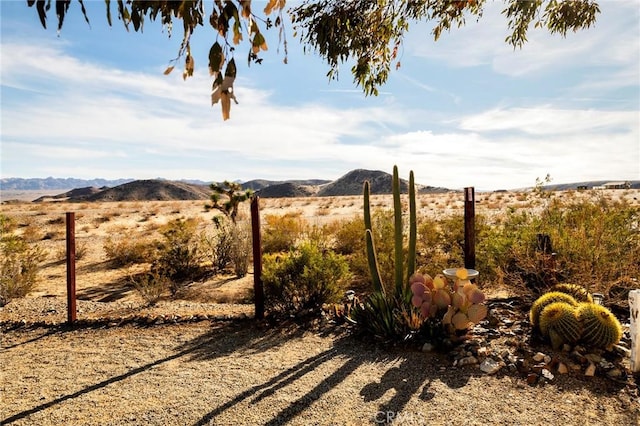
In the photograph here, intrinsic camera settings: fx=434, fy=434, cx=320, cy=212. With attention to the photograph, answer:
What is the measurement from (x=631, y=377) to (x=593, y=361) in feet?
1.14

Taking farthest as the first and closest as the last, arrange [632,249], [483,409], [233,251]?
1. [233,251]
2. [632,249]
3. [483,409]

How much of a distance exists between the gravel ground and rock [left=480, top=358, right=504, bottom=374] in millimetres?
55

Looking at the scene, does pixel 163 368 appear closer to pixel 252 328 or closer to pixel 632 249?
pixel 252 328

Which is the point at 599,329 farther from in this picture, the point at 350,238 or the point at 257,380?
the point at 350,238

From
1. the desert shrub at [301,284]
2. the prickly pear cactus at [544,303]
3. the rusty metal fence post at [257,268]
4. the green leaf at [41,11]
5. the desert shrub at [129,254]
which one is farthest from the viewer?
the desert shrub at [129,254]

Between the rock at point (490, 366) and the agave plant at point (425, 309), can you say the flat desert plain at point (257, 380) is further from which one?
the agave plant at point (425, 309)

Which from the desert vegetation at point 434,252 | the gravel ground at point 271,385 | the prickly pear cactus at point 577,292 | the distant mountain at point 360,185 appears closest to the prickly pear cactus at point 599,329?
the gravel ground at point 271,385

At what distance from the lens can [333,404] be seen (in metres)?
4.06

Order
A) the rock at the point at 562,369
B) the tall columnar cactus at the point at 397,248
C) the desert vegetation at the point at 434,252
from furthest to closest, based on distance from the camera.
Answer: the desert vegetation at the point at 434,252
the tall columnar cactus at the point at 397,248
the rock at the point at 562,369

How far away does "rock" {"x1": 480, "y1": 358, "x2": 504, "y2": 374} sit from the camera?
15.1 feet

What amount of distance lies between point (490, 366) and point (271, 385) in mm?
2336

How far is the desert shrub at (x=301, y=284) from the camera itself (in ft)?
23.4

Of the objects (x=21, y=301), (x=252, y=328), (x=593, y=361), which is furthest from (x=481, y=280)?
(x=21, y=301)

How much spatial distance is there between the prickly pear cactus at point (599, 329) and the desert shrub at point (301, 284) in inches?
141
